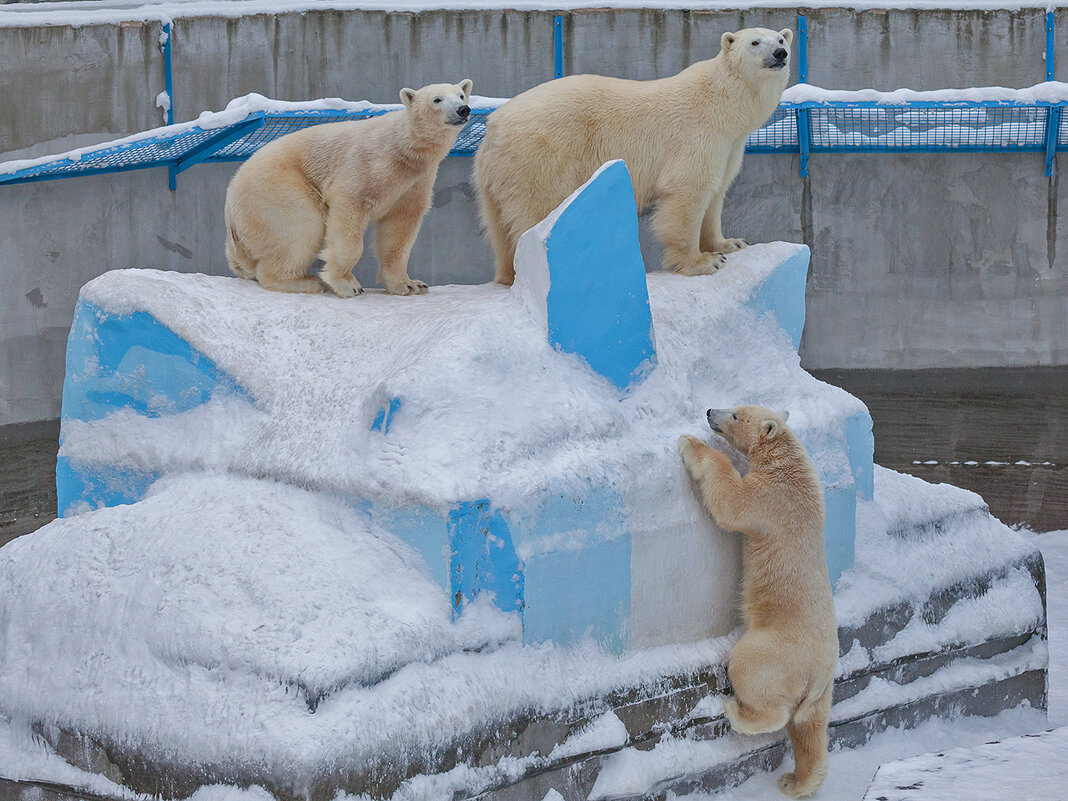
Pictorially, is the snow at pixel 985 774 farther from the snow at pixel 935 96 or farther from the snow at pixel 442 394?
the snow at pixel 935 96

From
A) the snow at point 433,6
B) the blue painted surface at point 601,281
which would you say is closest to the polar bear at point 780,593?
the blue painted surface at point 601,281

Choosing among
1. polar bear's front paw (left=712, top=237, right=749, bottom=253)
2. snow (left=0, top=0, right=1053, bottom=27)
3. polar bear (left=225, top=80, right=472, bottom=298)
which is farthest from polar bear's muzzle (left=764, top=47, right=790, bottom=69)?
snow (left=0, top=0, right=1053, bottom=27)

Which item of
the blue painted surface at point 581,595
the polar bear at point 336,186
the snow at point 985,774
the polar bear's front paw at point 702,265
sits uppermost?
the polar bear at point 336,186

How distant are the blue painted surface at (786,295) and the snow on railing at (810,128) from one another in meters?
2.26

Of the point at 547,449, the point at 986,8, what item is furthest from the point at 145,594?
the point at 986,8

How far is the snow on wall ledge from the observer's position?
3.70m

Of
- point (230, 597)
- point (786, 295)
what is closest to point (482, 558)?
point (230, 597)

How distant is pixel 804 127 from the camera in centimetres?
794

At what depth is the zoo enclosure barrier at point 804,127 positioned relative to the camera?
6.55 meters

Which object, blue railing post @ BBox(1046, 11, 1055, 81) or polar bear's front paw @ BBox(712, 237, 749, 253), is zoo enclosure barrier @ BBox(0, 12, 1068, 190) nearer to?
blue railing post @ BBox(1046, 11, 1055, 81)

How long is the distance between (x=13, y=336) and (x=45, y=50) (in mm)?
1824

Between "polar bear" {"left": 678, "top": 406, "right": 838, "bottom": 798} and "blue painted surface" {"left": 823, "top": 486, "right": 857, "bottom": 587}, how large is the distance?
1.44 feet

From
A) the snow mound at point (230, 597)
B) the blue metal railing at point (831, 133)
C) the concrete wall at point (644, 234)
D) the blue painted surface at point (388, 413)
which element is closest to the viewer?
the snow mound at point (230, 597)

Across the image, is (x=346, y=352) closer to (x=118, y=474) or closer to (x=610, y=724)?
(x=118, y=474)
